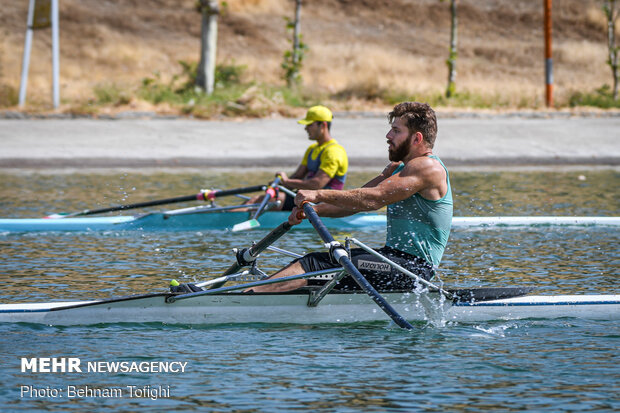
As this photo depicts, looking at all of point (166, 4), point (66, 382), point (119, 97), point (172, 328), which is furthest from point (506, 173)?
point (166, 4)

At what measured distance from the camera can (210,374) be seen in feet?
19.2

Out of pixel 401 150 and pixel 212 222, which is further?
pixel 212 222

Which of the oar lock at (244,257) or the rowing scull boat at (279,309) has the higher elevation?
the oar lock at (244,257)

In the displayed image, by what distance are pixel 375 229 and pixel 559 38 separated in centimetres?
3973

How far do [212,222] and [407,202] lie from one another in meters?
5.25

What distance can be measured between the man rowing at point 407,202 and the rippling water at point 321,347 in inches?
17.3

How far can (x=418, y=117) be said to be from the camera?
21.5ft

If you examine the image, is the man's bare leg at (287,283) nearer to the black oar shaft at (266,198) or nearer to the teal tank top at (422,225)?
the teal tank top at (422,225)

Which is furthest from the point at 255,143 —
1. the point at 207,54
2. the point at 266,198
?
the point at 266,198

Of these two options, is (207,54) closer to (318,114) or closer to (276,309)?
(318,114)

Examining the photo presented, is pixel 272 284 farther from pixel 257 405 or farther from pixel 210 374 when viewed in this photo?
pixel 257 405

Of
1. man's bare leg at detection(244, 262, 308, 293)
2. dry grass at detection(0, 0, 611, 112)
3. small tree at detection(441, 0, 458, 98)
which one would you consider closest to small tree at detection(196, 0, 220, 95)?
small tree at detection(441, 0, 458, 98)

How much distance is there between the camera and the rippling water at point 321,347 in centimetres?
542

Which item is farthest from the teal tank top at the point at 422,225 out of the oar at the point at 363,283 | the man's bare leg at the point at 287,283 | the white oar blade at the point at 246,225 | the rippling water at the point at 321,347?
A: the white oar blade at the point at 246,225
